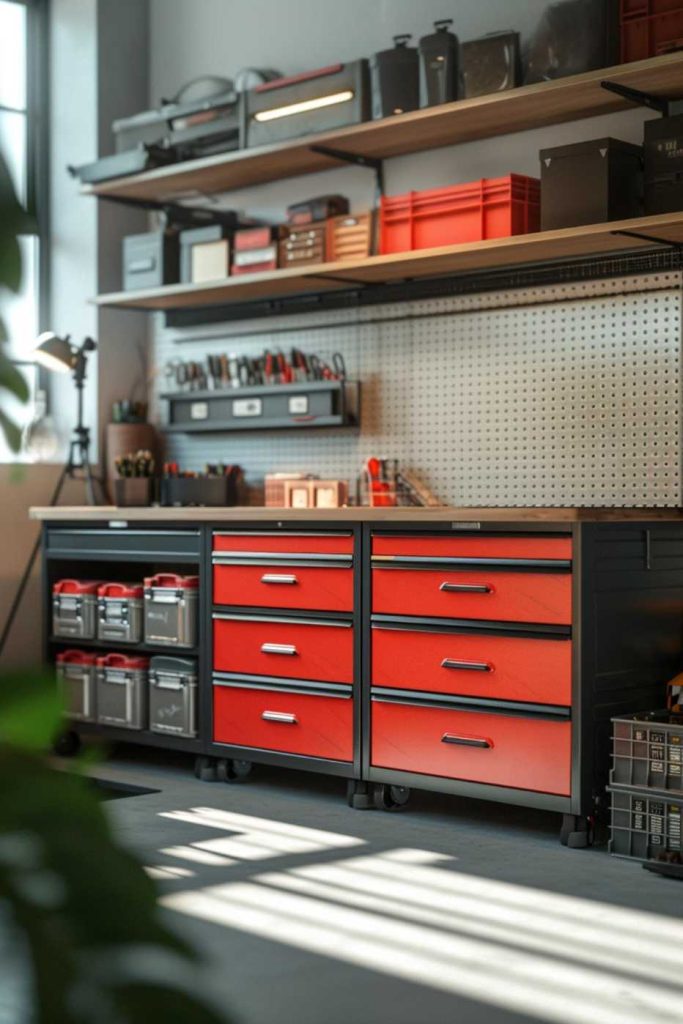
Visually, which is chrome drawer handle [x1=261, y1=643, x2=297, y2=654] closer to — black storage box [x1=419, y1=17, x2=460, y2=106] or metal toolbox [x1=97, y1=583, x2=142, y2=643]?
metal toolbox [x1=97, y1=583, x2=142, y2=643]

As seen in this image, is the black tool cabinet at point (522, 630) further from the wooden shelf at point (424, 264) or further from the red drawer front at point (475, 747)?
the wooden shelf at point (424, 264)

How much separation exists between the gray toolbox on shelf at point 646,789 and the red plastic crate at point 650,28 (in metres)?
1.84

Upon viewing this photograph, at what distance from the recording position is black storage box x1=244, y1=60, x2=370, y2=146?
4.52 m

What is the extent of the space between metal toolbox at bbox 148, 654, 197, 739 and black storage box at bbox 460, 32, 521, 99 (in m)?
2.04

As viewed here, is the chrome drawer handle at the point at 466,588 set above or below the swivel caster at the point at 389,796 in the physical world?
above

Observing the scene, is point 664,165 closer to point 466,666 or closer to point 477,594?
point 477,594

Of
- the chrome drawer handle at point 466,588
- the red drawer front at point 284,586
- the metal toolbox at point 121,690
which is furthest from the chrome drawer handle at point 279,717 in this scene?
the chrome drawer handle at point 466,588

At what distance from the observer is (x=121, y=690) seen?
4.74 meters

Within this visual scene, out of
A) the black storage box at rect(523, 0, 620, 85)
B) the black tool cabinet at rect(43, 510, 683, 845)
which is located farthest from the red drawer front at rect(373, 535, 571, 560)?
the black storage box at rect(523, 0, 620, 85)

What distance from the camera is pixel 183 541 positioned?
459 centimetres

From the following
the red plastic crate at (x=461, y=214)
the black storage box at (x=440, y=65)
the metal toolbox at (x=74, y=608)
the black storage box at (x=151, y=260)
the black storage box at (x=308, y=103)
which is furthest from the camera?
the black storage box at (x=151, y=260)

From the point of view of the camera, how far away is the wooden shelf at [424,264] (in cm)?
385

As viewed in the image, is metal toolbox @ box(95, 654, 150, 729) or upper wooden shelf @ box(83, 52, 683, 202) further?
metal toolbox @ box(95, 654, 150, 729)

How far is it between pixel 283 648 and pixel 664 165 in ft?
5.89
